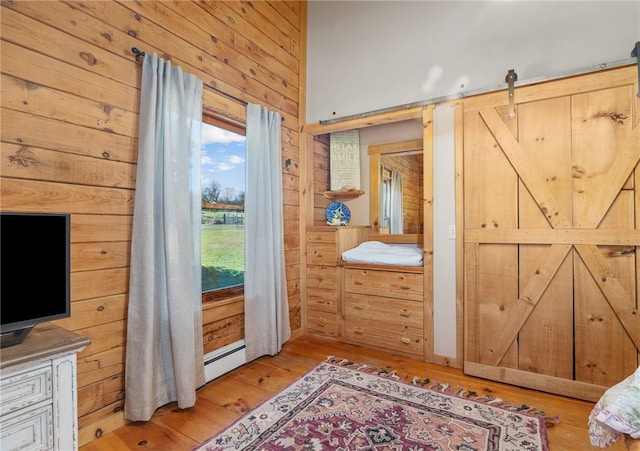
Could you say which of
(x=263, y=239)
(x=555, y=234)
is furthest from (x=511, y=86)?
(x=263, y=239)

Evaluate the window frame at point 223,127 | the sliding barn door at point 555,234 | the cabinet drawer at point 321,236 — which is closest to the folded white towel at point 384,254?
the cabinet drawer at point 321,236

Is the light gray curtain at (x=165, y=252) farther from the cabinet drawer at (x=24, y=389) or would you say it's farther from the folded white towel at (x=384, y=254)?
the folded white towel at (x=384, y=254)

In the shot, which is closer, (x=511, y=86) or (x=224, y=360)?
(x=511, y=86)

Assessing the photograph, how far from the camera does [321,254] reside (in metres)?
3.23

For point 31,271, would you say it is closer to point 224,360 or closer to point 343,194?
point 224,360

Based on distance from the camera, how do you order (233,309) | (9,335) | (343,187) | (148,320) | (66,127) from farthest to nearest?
(343,187) → (233,309) → (148,320) → (66,127) → (9,335)

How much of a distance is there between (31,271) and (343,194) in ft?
9.16

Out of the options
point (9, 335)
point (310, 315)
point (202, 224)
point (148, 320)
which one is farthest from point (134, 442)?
point (310, 315)

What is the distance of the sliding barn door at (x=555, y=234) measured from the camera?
6.72 ft

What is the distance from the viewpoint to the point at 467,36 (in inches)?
102

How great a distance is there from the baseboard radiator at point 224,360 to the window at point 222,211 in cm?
41

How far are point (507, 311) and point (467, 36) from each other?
220 cm

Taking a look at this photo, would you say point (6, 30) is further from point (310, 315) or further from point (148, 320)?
point (310, 315)

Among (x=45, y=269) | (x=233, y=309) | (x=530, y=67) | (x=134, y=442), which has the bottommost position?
(x=134, y=442)
